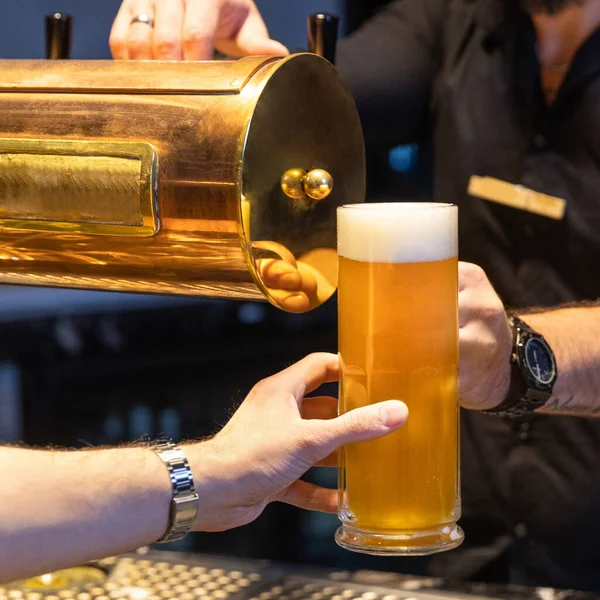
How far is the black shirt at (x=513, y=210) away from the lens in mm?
1889

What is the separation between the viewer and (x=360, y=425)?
102cm

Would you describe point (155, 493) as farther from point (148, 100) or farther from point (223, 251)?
point (148, 100)

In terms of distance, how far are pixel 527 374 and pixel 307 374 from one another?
1.48ft

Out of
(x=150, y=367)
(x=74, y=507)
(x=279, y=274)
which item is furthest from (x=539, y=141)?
(x=150, y=367)

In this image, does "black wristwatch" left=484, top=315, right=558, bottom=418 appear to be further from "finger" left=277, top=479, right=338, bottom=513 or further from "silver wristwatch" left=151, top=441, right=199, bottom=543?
"silver wristwatch" left=151, top=441, right=199, bottom=543

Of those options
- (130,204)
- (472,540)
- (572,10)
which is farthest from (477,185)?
(130,204)

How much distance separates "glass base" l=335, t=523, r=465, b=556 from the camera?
1063 mm

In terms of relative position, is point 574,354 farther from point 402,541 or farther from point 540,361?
point 402,541

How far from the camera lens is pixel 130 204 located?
3.70ft

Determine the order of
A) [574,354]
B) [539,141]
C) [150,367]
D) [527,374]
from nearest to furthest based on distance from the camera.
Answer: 1. [527,374]
2. [574,354]
3. [539,141]
4. [150,367]

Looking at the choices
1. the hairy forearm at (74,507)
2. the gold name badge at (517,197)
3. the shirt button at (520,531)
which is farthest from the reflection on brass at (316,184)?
the shirt button at (520,531)

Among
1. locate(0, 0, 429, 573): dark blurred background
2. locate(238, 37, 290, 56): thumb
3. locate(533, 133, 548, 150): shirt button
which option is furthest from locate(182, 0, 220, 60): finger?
locate(0, 0, 429, 573): dark blurred background

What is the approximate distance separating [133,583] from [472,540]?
89cm

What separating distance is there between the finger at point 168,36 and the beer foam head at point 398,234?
1.37ft
